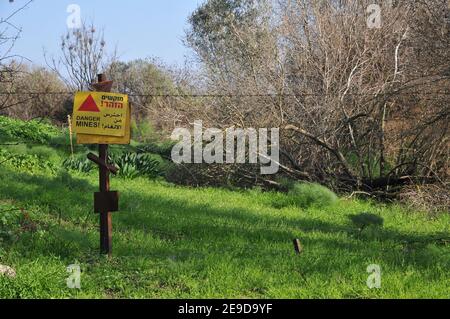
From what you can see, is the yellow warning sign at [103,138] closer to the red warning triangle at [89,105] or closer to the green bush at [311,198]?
the red warning triangle at [89,105]

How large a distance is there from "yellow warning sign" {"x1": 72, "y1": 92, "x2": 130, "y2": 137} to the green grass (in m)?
1.43

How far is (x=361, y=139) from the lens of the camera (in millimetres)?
13680

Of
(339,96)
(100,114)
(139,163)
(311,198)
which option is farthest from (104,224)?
(139,163)

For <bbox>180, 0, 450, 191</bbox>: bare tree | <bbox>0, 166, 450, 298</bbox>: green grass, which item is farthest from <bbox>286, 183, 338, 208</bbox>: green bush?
<bbox>180, 0, 450, 191</bbox>: bare tree

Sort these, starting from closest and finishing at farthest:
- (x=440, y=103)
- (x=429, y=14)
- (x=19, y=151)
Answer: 1. (x=429, y=14)
2. (x=440, y=103)
3. (x=19, y=151)

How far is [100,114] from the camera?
631 cm

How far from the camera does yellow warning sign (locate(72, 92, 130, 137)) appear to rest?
625 cm

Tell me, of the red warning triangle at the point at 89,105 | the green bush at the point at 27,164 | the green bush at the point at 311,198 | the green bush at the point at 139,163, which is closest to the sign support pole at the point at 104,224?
the red warning triangle at the point at 89,105

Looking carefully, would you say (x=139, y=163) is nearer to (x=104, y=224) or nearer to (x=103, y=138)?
(x=104, y=224)

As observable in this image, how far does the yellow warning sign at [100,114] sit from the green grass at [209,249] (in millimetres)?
1426

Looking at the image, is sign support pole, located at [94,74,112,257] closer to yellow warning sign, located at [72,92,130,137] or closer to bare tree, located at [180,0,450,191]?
yellow warning sign, located at [72,92,130,137]
